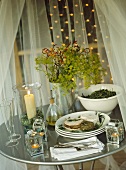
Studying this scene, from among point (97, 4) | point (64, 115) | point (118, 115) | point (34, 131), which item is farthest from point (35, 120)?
point (97, 4)

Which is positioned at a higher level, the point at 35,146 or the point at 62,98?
the point at 62,98

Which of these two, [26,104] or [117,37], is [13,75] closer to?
[26,104]

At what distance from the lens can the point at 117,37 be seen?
4.57ft

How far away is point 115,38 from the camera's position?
4.56 feet

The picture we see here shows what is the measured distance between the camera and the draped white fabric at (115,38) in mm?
1360

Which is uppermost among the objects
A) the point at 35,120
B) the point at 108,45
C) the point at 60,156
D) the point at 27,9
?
Answer: the point at 27,9

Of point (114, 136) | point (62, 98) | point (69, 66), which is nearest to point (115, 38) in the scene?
point (69, 66)

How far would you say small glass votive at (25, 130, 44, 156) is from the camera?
112 cm

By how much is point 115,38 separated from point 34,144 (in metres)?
0.70

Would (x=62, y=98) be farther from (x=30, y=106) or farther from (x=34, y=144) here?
(x=34, y=144)

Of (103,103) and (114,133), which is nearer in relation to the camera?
(114,133)

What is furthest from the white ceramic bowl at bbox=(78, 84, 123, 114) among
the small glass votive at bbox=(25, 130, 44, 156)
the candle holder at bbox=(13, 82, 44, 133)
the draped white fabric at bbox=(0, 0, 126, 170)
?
the draped white fabric at bbox=(0, 0, 126, 170)

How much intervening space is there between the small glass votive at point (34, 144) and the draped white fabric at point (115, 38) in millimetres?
469

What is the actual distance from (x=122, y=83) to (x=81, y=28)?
2.15ft
